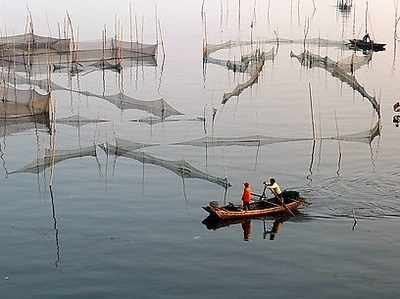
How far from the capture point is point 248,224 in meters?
19.8

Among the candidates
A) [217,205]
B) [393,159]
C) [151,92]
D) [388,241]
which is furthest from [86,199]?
[151,92]

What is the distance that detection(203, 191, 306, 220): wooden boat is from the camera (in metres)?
19.6

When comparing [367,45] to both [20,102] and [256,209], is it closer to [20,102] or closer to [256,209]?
[20,102]

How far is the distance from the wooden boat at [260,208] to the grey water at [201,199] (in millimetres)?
334

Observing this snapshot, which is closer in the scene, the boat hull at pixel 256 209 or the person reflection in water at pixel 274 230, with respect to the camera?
the person reflection in water at pixel 274 230

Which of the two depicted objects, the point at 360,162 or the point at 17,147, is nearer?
the point at 360,162

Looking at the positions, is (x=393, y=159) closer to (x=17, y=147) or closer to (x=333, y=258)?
(x=333, y=258)

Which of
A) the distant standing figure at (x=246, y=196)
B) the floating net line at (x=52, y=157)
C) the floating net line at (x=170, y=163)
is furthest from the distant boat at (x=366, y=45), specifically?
the distant standing figure at (x=246, y=196)

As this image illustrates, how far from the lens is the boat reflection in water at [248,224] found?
1919cm

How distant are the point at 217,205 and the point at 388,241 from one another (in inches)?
183

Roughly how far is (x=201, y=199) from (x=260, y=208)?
224 centimetres

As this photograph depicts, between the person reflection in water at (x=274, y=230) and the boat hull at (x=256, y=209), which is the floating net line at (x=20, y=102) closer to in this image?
the boat hull at (x=256, y=209)

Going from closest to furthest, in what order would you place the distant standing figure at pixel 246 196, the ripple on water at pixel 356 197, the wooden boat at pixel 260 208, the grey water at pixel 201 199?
the grey water at pixel 201 199
the wooden boat at pixel 260 208
the distant standing figure at pixel 246 196
the ripple on water at pixel 356 197

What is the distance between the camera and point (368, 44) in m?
55.6
